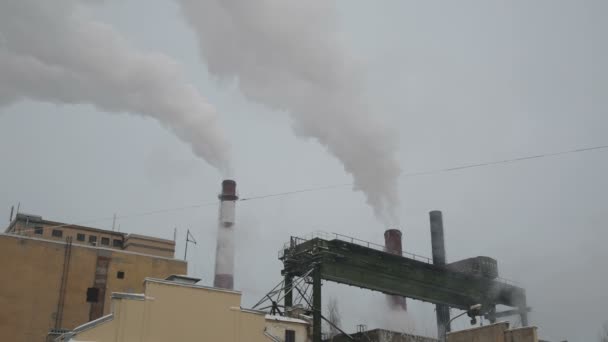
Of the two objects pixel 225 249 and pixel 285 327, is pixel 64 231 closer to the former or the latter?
pixel 225 249

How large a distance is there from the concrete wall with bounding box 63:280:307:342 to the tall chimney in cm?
2133

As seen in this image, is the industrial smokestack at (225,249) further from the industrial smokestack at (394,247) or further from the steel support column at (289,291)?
the industrial smokestack at (394,247)

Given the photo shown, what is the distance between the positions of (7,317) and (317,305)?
15443mm

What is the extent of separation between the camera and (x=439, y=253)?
4575 centimetres

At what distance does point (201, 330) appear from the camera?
24.4 meters

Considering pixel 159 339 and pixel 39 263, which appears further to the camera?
pixel 39 263

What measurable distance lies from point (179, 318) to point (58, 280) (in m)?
12.1

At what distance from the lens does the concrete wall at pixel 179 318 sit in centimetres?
2252

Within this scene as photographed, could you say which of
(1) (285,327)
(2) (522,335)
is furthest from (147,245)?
(2) (522,335)

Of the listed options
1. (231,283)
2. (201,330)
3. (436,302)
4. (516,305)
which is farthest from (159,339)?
(516,305)

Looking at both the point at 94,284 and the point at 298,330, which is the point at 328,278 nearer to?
the point at 298,330

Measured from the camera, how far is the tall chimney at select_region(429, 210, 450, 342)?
44.0m

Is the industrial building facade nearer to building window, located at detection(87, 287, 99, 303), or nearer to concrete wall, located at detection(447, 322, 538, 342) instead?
building window, located at detection(87, 287, 99, 303)

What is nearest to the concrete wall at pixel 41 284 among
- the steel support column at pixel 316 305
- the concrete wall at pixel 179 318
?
the steel support column at pixel 316 305
